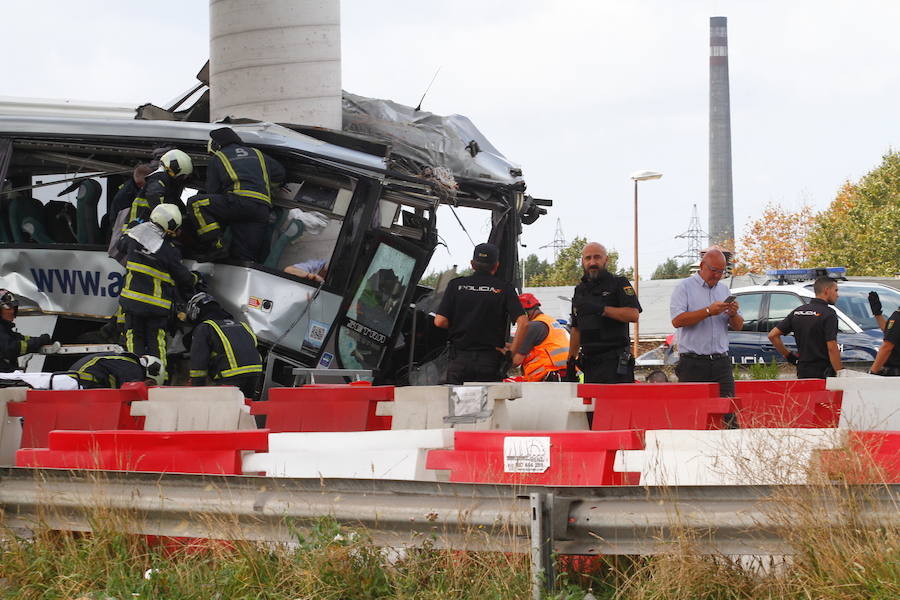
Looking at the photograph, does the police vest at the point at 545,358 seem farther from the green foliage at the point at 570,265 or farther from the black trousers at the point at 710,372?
the green foliage at the point at 570,265

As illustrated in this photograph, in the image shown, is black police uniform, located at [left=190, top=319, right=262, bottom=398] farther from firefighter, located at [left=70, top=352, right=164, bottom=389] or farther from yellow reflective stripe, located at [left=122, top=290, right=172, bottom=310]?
yellow reflective stripe, located at [left=122, top=290, right=172, bottom=310]

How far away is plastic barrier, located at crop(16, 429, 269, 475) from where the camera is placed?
5379 mm

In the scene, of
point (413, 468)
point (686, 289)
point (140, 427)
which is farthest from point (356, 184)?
point (413, 468)

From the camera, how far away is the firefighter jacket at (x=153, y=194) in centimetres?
1014

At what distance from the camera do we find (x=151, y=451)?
5.56 meters

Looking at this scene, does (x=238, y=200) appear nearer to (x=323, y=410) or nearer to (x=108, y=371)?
(x=108, y=371)

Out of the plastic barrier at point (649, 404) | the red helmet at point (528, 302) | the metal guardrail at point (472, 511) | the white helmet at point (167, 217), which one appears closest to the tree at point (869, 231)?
the red helmet at point (528, 302)

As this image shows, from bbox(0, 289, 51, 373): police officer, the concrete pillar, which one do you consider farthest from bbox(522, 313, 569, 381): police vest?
bbox(0, 289, 51, 373): police officer

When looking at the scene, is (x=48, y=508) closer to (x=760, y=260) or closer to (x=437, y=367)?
(x=437, y=367)

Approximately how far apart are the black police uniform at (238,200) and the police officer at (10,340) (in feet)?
5.59

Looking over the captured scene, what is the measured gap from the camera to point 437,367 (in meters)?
11.6

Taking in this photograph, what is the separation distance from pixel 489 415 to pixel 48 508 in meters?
2.16

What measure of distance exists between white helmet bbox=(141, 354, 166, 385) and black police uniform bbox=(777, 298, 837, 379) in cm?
607

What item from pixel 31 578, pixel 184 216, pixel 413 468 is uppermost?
pixel 184 216
